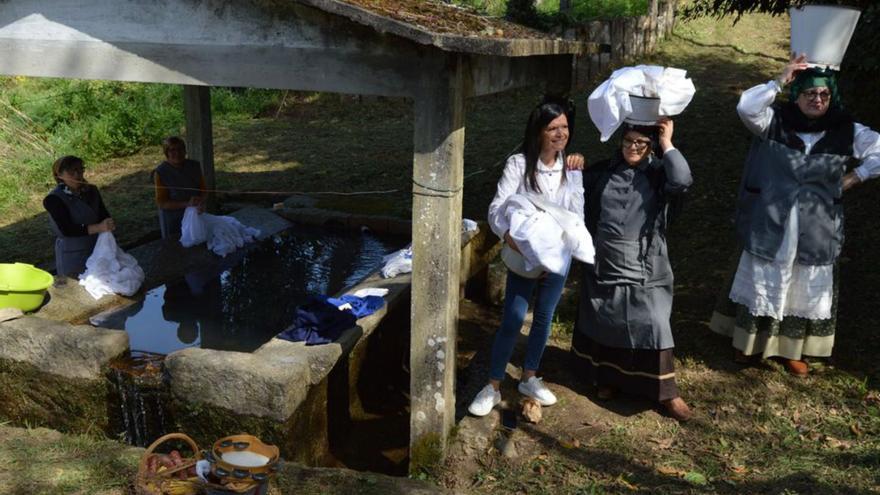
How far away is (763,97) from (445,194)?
2.05 metres

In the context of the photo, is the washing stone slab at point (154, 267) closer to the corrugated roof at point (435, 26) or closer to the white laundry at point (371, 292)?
the white laundry at point (371, 292)

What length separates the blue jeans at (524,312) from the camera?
4.54 m

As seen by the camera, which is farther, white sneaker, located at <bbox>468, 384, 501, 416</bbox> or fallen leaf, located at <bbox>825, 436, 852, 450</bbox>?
white sneaker, located at <bbox>468, 384, 501, 416</bbox>

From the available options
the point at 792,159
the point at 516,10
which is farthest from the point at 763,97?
the point at 516,10

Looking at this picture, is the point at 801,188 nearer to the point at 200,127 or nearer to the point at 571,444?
the point at 571,444

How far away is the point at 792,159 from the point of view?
15.7 feet

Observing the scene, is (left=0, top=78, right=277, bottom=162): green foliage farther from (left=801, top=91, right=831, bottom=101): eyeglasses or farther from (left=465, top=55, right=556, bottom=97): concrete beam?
(left=801, top=91, right=831, bottom=101): eyeglasses

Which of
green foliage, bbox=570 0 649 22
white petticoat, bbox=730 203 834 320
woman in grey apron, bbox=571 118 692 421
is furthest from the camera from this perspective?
green foliage, bbox=570 0 649 22

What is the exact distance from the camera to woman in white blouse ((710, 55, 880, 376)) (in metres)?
4.72

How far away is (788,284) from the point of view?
4941 millimetres

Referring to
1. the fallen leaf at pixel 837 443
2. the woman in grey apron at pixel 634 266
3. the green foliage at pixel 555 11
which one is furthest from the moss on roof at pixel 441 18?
the green foliage at pixel 555 11

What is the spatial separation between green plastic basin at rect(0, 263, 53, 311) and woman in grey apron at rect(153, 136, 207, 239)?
2.03 metres

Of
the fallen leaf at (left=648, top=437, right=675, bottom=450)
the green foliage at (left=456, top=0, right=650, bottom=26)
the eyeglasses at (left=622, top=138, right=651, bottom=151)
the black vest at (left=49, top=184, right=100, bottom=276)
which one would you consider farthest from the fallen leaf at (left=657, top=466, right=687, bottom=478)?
the green foliage at (left=456, top=0, right=650, bottom=26)

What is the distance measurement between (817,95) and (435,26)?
2.38 m
